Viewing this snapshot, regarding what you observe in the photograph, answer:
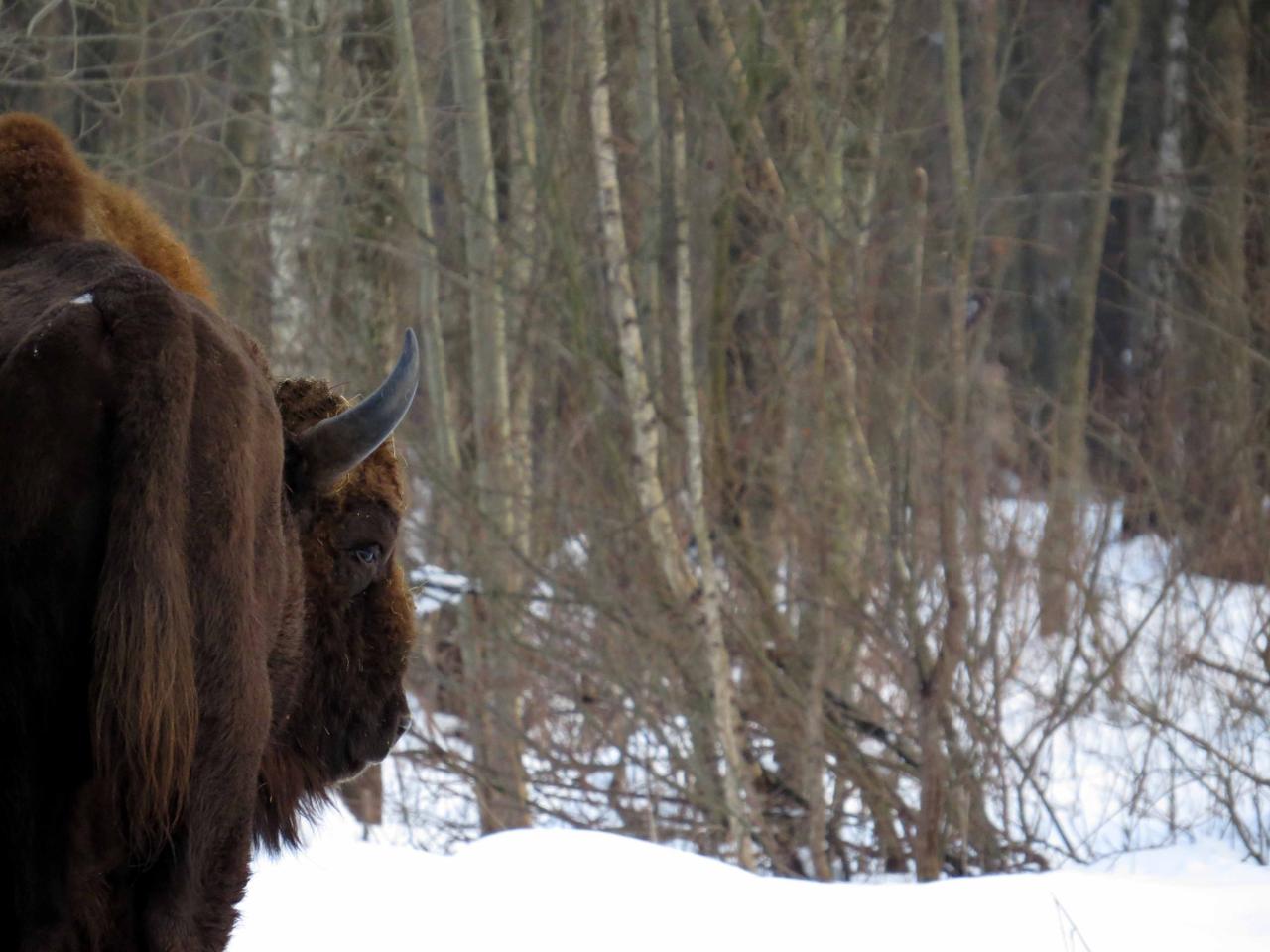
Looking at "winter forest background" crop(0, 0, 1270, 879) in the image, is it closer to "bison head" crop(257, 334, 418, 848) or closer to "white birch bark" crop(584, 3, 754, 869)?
"white birch bark" crop(584, 3, 754, 869)

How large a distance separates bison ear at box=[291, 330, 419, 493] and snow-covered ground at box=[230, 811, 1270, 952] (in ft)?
4.89

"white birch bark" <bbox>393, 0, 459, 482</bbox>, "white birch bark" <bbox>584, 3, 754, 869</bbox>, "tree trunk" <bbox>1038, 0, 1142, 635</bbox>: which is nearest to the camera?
"white birch bark" <bbox>584, 3, 754, 869</bbox>

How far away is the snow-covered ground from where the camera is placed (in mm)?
3998

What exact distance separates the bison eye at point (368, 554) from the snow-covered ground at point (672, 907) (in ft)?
3.76

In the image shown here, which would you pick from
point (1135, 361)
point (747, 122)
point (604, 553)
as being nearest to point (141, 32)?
point (747, 122)

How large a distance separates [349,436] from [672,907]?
2.02 m

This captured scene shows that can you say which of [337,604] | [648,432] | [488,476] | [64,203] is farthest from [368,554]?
[488,476]

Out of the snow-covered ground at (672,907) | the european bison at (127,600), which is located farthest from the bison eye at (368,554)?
the snow-covered ground at (672,907)

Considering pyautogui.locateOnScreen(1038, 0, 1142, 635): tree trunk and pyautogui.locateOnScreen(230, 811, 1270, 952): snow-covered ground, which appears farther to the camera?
pyautogui.locateOnScreen(1038, 0, 1142, 635): tree trunk

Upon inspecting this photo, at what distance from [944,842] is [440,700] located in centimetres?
402

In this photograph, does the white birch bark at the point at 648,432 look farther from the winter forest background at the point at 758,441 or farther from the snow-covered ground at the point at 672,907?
the snow-covered ground at the point at 672,907

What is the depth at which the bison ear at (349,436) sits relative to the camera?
2.86 metres

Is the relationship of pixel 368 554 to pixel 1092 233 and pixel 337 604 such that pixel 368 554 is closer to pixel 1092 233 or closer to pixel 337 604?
pixel 337 604

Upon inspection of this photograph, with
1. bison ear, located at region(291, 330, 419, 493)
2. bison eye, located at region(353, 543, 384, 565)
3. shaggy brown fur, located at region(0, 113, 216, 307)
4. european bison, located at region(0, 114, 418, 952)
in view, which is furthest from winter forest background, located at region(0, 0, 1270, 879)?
european bison, located at region(0, 114, 418, 952)
